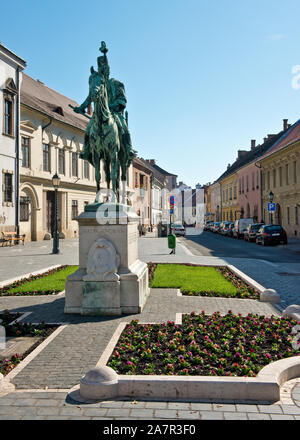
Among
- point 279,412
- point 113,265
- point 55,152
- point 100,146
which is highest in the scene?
point 55,152

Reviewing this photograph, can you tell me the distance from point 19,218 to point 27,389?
82.5ft

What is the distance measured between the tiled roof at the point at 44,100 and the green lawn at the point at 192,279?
20295 millimetres

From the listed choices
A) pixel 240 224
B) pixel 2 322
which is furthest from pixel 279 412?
pixel 240 224

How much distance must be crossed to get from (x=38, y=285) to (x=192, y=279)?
420 centimetres

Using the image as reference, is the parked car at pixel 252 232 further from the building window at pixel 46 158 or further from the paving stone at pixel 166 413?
the paving stone at pixel 166 413

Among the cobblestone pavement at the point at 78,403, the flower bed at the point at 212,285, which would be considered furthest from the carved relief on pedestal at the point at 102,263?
the flower bed at the point at 212,285

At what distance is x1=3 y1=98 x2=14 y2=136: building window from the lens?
26328 millimetres

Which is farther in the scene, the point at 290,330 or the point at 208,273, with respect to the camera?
the point at 208,273

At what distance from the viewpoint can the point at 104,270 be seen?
297 inches

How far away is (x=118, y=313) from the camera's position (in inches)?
299

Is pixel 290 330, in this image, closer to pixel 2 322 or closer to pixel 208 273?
pixel 2 322

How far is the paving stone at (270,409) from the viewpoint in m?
3.91

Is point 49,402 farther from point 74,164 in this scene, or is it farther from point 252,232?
point 74,164

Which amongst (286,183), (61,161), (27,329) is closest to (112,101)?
(27,329)
